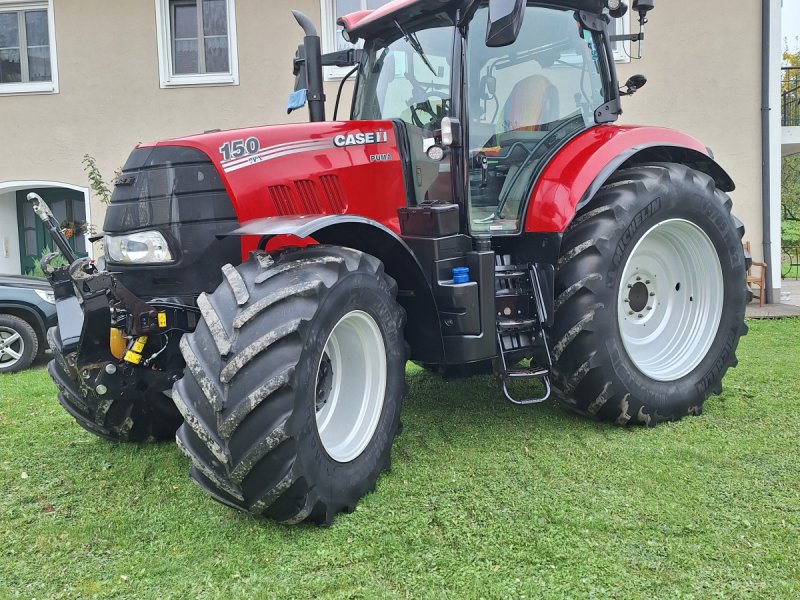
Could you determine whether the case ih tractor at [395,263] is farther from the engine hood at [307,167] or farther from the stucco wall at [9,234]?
the stucco wall at [9,234]

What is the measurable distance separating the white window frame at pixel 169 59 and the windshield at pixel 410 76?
6052mm

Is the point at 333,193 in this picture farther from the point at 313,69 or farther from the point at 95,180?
the point at 95,180

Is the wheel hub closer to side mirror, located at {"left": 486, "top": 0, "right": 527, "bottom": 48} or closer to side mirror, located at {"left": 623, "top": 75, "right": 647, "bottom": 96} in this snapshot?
side mirror, located at {"left": 486, "top": 0, "right": 527, "bottom": 48}

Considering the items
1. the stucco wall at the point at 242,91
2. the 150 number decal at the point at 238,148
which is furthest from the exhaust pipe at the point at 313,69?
the stucco wall at the point at 242,91

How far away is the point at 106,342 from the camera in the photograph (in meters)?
3.13

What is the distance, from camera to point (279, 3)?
9352 millimetres

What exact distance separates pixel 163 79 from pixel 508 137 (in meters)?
7.22

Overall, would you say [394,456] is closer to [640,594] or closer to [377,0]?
[640,594]

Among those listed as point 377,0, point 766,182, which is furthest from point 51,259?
point 766,182

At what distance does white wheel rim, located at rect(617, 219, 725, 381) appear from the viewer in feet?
13.8

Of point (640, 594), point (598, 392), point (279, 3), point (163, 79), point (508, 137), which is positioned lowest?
point (640, 594)

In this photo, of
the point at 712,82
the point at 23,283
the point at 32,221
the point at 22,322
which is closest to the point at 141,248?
the point at 22,322

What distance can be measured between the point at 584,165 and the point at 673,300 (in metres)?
1.19

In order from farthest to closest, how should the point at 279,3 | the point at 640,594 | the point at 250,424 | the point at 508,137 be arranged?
the point at 279,3 < the point at 508,137 < the point at 250,424 < the point at 640,594
